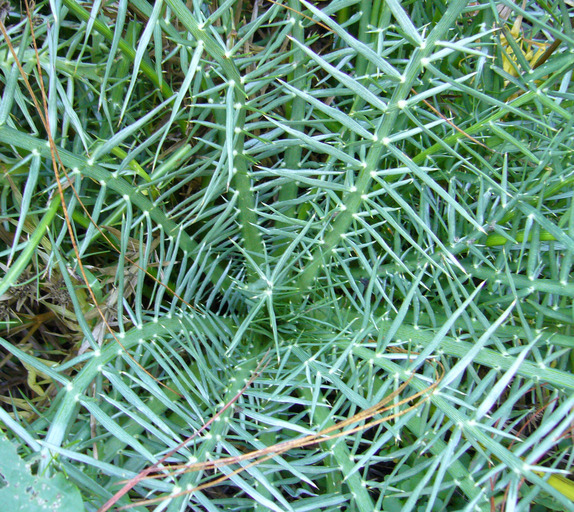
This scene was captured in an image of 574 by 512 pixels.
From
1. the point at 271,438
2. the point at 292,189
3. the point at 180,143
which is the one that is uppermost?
the point at 180,143

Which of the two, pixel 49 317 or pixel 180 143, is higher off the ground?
pixel 180 143

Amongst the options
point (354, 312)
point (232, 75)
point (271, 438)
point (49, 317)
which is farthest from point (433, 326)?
point (49, 317)

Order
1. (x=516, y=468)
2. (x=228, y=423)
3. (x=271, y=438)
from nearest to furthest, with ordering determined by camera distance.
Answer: (x=516, y=468) < (x=228, y=423) < (x=271, y=438)

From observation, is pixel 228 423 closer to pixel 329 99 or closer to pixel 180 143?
pixel 180 143

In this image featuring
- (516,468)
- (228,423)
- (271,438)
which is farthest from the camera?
(271,438)

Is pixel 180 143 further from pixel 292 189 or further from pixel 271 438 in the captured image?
pixel 271 438

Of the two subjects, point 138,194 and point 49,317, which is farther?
point 49,317
